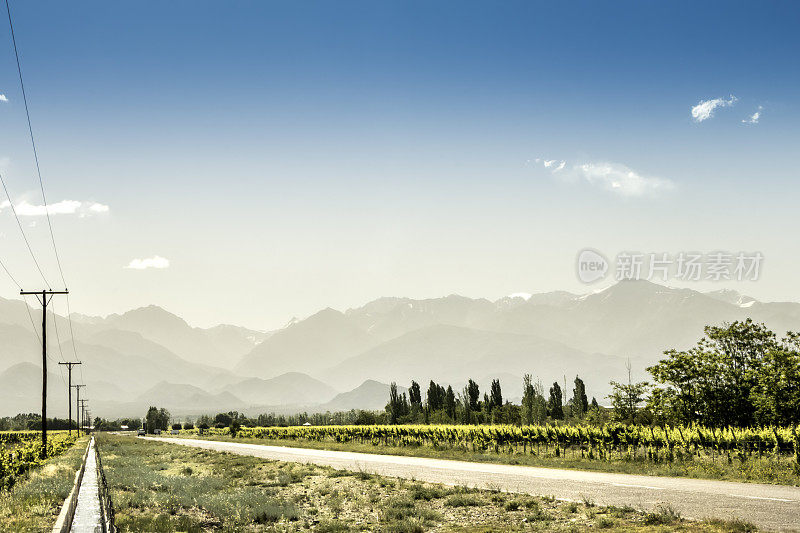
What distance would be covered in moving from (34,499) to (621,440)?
30.8 meters

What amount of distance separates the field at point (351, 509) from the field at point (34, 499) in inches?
81.6

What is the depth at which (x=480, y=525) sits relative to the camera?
55.3 ft

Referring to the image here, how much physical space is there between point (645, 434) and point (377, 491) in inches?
754

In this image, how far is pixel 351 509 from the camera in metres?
20.7

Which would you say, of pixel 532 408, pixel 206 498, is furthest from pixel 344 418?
pixel 206 498

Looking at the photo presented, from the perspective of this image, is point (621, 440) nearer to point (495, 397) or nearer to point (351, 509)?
point (351, 509)

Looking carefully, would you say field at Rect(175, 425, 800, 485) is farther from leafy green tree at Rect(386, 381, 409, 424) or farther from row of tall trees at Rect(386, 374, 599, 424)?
leafy green tree at Rect(386, 381, 409, 424)

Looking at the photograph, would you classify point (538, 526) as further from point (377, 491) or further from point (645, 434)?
point (645, 434)

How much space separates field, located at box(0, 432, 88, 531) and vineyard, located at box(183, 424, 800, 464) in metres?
28.2

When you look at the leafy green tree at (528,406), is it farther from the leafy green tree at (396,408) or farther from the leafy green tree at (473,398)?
the leafy green tree at (396,408)

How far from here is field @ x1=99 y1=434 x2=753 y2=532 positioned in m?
16.4

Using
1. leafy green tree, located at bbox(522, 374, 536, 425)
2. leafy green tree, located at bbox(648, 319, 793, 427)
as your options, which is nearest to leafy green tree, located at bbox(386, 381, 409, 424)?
leafy green tree, located at bbox(522, 374, 536, 425)

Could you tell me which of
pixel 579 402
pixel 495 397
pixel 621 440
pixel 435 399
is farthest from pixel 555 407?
pixel 621 440

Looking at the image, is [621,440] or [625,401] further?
[625,401]
